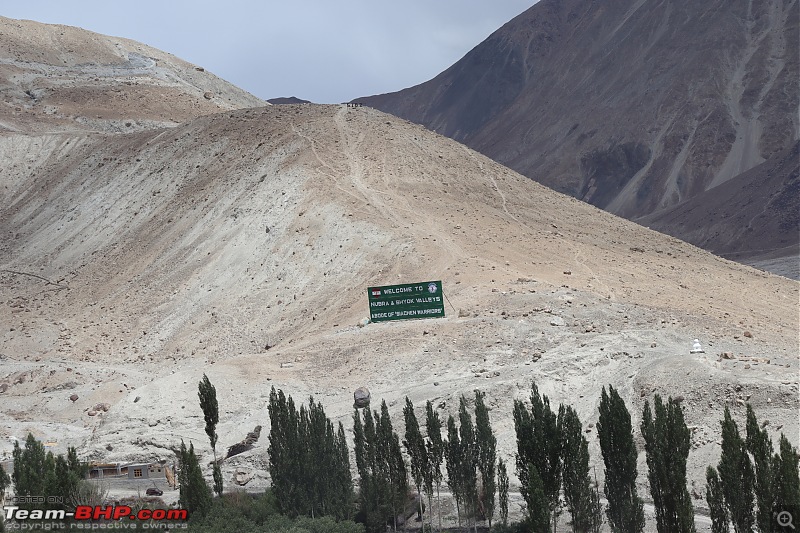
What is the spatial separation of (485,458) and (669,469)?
544 cm

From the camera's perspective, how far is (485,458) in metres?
25.8

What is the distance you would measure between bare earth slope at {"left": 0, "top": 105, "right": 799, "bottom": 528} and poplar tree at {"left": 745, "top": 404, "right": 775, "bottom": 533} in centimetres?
525

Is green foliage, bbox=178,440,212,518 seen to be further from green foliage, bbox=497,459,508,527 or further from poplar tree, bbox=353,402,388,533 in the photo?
green foliage, bbox=497,459,508,527

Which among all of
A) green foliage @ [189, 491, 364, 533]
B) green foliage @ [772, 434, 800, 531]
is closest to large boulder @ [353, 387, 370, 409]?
green foliage @ [189, 491, 364, 533]

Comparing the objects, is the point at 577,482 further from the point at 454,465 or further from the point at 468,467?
the point at 454,465

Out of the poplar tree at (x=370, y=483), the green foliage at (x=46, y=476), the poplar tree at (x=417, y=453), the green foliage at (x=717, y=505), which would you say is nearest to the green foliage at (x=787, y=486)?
the green foliage at (x=717, y=505)

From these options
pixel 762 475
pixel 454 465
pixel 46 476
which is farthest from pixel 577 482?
pixel 46 476

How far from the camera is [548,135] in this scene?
410 ft

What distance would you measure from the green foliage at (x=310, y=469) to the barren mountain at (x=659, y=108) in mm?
59628

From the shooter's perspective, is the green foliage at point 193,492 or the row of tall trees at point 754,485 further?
the green foliage at point 193,492

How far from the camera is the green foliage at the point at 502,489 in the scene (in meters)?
25.2

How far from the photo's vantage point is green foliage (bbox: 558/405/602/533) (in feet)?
76.2

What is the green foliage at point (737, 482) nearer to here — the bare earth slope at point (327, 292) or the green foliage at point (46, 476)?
the bare earth slope at point (327, 292)

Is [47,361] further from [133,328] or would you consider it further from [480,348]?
[480,348]
